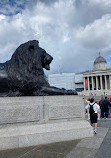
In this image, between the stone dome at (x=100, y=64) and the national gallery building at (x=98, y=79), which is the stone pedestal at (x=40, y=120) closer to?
the national gallery building at (x=98, y=79)

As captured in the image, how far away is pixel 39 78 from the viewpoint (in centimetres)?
514

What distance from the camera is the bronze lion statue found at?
4801mm

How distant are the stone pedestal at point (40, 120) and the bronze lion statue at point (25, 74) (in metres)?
0.39

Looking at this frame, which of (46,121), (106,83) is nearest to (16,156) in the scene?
(46,121)

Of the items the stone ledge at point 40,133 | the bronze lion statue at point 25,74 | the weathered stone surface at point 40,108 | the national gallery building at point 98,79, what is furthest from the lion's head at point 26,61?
the national gallery building at point 98,79

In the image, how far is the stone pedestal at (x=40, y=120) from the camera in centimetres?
414

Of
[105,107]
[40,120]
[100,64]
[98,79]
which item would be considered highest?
[100,64]

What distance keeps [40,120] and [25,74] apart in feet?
5.02

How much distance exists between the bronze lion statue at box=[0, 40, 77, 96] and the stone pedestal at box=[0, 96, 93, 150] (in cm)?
39

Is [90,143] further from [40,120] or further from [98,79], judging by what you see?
[98,79]

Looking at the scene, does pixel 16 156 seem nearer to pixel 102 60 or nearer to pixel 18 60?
pixel 18 60

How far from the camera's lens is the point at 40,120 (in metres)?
4.69

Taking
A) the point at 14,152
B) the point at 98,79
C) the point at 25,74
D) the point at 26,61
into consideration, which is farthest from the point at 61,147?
the point at 98,79

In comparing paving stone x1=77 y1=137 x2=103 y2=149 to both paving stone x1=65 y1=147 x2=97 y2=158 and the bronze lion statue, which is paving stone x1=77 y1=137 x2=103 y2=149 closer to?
paving stone x1=65 y1=147 x2=97 y2=158
